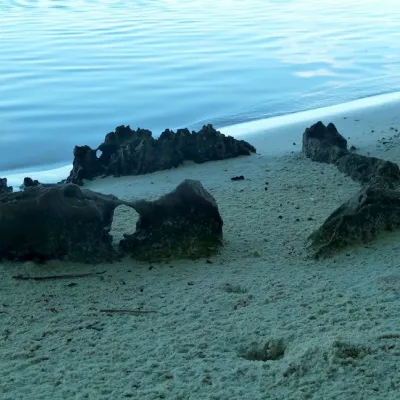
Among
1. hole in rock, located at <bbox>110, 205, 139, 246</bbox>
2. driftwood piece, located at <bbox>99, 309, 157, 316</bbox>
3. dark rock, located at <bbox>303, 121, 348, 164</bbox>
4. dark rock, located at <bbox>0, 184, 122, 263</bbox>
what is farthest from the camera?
dark rock, located at <bbox>303, 121, 348, 164</bbox>

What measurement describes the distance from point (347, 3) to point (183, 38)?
33.8 feet

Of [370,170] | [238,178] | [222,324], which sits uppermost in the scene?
[238,178]

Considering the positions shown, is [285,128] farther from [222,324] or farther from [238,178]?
[222,324]

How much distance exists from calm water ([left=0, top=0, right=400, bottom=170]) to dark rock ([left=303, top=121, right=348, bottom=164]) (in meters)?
3.31

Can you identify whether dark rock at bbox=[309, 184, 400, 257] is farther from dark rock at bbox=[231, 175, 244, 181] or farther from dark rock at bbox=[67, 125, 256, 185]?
dark rock at bbox=[67, 125, 256, 185]

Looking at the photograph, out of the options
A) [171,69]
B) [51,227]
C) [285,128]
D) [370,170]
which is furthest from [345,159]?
[171,69]

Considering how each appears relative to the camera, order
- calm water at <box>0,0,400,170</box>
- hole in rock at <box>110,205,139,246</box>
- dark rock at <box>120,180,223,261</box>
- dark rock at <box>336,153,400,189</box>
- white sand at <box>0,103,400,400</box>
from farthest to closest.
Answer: calm water at <box>0,0,400,170</box>, dark rock at <box>336,153,400,189</box>, hole in rock at <box>110,205,139,246</box>, dark rock at <box>120,180,223,261</box>, white sand at <box>0,103,400,400</box>

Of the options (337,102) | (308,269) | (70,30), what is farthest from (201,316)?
(70,30)

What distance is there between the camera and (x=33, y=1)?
28.6 meters

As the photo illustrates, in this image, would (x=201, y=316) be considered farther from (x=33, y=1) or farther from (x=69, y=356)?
(x=33, y=1)

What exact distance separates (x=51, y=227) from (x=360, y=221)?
207cm

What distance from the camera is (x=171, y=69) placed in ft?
48.4

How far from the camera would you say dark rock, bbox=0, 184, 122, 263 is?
5.09m

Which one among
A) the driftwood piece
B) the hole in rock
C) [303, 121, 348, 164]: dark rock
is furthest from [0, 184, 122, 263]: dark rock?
[303, 121, 348, 164]: dark rock
